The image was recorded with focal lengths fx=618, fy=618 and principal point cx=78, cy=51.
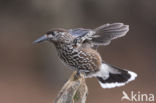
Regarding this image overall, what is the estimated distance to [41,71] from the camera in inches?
519

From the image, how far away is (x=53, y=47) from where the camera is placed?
39.3 feet

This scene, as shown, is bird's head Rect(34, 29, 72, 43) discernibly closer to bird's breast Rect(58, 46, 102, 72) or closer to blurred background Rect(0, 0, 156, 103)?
bird's breast Rect(58, 46, 102, 72)

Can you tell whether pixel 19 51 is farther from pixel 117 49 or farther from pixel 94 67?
pixel 94 67

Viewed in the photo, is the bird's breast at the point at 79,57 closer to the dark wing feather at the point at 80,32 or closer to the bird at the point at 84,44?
the bird at the point at 84,44

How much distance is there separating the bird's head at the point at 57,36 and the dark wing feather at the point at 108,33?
0.25 metres

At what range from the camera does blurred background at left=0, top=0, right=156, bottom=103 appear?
39.2 feet

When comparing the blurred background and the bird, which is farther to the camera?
the blurred background

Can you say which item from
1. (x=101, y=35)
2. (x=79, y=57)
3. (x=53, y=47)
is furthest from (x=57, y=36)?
(x=53, y=47)

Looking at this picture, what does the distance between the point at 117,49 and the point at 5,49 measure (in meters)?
2.55

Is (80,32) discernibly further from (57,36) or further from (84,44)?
(57,36)

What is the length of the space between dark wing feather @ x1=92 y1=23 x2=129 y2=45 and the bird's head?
0.82 ft

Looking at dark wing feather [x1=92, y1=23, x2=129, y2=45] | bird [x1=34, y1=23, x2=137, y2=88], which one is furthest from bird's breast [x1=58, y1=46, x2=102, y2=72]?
dark wing feather [x1=92, y1=23, x2=129, y2=45]

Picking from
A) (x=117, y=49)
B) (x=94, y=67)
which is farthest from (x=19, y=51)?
(x=94, y=67)

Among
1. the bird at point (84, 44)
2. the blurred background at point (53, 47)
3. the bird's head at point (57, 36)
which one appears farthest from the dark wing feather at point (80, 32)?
the blurred background at point (53, 47)
